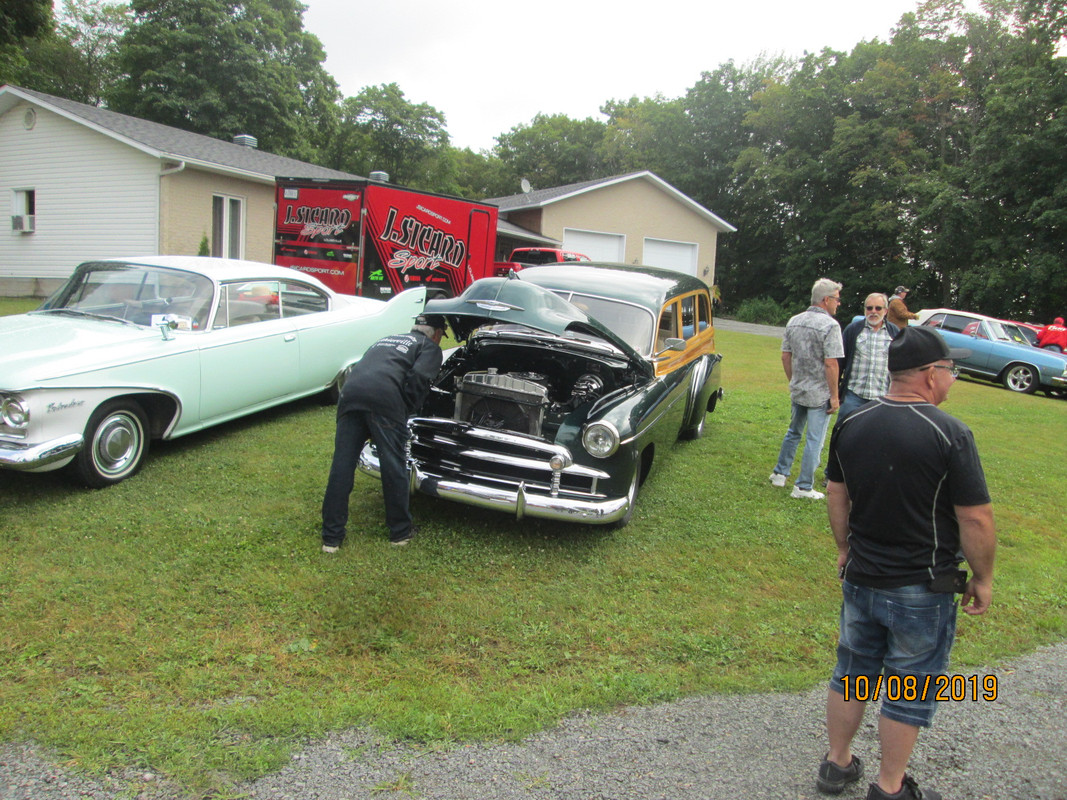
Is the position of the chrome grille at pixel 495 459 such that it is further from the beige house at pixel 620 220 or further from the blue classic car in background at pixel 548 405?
the beige house at pixel 620 220

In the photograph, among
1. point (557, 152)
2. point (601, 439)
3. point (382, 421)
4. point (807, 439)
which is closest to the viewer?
point (382, 421)

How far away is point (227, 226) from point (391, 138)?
25.3 metres

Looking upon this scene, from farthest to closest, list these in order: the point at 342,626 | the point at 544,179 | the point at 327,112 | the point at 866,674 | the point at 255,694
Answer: the point at 544,179
the point at 327,112
the point at 342,626
the point at 255,694
the point at 866,674

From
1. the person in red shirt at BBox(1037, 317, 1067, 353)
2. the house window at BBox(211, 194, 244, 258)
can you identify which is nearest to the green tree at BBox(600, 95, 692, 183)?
the person in red shirt at BBox(1037, 317, 1067, 353)

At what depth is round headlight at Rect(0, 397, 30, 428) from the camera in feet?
15.5

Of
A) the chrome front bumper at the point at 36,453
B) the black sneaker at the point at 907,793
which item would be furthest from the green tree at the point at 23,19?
the black sneaker at the point at 907,793

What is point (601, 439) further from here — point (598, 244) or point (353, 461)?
point (598, 244)

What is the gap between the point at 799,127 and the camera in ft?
121

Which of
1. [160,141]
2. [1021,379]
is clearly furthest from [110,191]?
[1021,379]

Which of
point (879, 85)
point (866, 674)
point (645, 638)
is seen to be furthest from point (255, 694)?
point (879, 85)

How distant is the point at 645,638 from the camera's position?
375 cm

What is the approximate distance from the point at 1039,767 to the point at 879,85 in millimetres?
35480

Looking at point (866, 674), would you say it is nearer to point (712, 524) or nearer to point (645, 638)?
point (645, 638)

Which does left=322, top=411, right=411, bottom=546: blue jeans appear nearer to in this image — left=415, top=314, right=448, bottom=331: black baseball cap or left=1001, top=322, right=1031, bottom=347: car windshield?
left=415, top=314, right=448, bottom=331: black baseball cap
